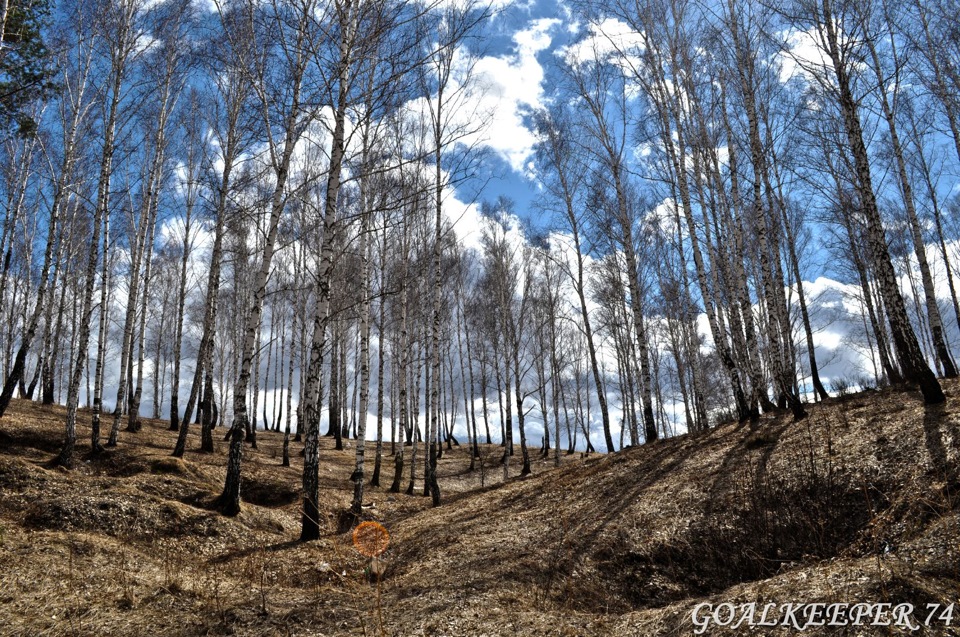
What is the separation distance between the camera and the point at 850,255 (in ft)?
65.8

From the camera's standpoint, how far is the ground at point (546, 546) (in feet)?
13.9

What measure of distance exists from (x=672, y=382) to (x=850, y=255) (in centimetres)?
1650

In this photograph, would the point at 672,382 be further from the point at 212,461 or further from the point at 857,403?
the point at 212,461

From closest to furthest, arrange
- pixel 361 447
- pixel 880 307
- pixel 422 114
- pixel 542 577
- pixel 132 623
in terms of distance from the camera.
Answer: pixel 132 623, pixel 542 577, pixel 361 447, pixel 422 114, pixel 880 307

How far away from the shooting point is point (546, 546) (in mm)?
6930

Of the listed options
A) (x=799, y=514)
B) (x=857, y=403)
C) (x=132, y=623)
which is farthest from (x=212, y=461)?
(x=857, y=403)

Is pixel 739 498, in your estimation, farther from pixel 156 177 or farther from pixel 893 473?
pixel 156 177

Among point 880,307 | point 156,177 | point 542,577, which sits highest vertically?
point 156,177

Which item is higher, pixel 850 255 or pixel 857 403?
pixel 850 255

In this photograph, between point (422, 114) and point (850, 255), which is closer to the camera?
point (422, 114)

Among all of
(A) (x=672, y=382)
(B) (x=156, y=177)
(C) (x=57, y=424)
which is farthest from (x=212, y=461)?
(A) (x=672, y=382)

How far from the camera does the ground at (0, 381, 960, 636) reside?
424cm

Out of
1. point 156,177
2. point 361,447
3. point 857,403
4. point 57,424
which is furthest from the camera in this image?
point 156,177

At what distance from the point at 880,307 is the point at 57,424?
27812 mm
